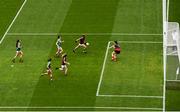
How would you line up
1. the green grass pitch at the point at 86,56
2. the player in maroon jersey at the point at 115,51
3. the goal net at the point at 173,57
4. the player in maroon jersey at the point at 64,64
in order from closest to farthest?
the goal net at the point at 173,57 < the green grass pitch at the point at 86,56 < the player in maroon jersey at the point at 64,64 < the player in maroon jersey at the point at 115,51

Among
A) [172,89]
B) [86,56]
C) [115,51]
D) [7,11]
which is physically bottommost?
[7,11]

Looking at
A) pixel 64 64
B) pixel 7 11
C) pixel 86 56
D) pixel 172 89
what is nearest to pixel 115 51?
pixel 86 56

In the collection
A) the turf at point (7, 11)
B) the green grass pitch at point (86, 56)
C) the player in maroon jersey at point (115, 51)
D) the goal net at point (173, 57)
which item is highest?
the goal net at point (173, 57)

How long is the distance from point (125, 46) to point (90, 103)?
32.1 feet

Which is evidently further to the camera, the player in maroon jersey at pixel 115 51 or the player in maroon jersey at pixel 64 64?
the player in maroon jersey at pixel 115 51

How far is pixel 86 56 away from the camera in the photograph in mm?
50438

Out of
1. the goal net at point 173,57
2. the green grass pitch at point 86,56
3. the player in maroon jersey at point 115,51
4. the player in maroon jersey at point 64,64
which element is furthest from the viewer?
the player in maroon jersey at point 115,51

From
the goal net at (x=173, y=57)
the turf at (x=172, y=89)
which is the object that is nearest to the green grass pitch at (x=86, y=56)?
the turf at (x=172, y=89)

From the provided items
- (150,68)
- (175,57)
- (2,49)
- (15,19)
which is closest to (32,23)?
(15,19)

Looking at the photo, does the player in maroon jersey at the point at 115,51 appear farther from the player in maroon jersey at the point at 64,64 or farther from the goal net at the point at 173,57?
the goal net at the point at 173,57

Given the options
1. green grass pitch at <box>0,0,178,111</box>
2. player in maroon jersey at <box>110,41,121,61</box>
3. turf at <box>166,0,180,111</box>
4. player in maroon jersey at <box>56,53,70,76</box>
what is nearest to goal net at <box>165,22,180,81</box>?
turf at <box>166,0,180,111</box>

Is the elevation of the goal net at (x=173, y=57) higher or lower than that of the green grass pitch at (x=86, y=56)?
higher

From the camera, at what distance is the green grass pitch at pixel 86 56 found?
4384 cm

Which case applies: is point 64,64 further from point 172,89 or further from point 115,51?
point 172,89
